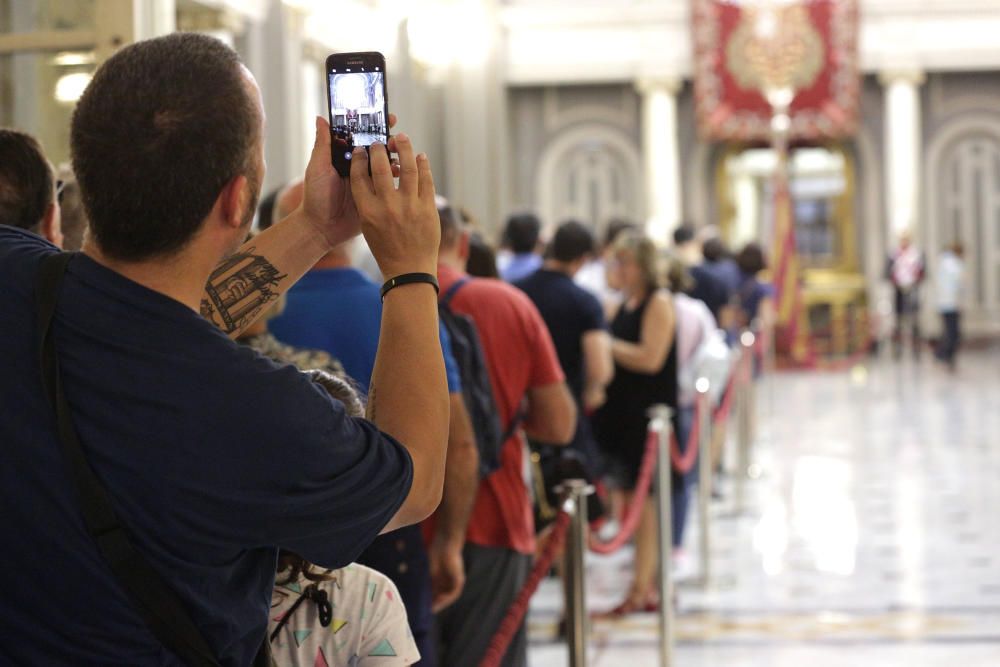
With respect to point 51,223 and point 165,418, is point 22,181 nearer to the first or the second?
point 51,223

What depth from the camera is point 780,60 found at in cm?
2123

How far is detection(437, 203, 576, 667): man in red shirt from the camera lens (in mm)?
3842

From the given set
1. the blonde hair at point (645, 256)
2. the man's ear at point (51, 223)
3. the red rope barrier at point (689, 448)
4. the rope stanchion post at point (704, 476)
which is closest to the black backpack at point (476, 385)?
the man's ear at point (51, 223)

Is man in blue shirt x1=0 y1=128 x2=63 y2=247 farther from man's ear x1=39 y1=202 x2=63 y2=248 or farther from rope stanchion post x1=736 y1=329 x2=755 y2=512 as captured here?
rope stanchion post x1=736 y1=329 x2=755 y2=512

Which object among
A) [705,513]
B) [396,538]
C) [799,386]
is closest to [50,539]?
[396,538]

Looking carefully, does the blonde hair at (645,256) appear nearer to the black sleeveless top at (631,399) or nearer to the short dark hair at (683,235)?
the black sleeveless top at (631,399)

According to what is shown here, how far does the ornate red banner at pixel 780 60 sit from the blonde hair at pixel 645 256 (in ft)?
50.5

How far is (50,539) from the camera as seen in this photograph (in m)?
1.47

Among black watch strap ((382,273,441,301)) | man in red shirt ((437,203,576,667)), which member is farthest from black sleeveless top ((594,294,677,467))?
black watch strap ((382,273,441,301))

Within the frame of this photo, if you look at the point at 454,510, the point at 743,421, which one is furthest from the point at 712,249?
the point at 454,510

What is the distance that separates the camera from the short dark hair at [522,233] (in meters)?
6.81

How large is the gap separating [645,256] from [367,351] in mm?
3277

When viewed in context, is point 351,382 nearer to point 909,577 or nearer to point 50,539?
point 50,539

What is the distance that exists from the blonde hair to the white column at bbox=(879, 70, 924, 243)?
15.9 metres
